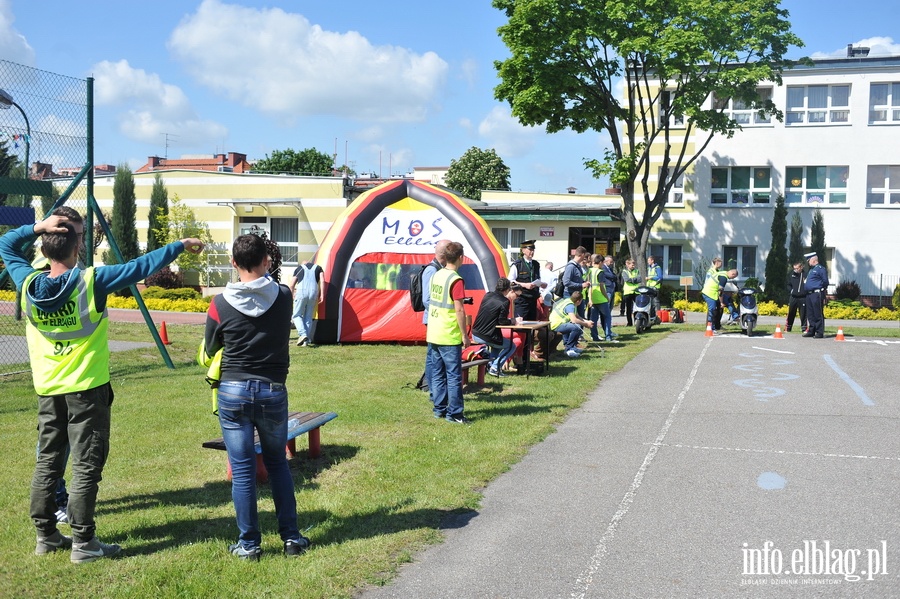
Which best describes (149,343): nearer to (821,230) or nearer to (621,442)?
(621,442)

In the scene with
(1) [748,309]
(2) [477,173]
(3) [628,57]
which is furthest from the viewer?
(2) [477,173]

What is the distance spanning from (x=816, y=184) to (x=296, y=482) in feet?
108

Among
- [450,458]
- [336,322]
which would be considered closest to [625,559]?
[450,458]

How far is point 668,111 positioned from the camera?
94.5 feet

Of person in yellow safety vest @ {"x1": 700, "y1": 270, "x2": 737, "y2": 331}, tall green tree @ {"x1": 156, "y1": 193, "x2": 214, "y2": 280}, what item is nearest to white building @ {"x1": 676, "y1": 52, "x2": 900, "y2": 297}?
person in yellow safety vest @ {"x1": 700, "y1": 270, "x2": 737, "y2": 331}

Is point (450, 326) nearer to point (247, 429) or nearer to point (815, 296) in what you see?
point (247, 429)

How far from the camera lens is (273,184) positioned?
35.0 metres

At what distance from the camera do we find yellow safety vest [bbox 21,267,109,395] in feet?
17.0

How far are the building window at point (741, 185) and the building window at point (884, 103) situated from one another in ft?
14.8

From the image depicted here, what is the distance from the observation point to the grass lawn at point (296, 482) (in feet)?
16.1

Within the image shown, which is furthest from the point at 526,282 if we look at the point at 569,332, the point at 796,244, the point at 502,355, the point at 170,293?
the point at 796,244

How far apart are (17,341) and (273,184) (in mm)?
18993

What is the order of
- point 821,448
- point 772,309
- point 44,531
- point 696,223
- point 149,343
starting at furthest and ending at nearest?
1. point 696,223
2. point 772,309
3. point 149,343
4. point 821,448
5. point 44,531

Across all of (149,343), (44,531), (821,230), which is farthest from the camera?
(821,230)
